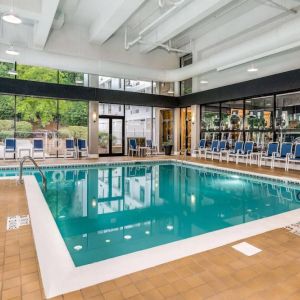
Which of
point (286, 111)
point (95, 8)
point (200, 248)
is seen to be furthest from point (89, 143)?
point (200, 248)

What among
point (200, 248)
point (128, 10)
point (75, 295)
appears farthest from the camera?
point (128, 10)

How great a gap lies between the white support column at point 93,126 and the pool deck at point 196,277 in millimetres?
9586

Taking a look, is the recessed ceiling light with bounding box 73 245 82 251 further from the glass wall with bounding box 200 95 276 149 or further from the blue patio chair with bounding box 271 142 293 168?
the glass wall with bounding box 200 95 276 149

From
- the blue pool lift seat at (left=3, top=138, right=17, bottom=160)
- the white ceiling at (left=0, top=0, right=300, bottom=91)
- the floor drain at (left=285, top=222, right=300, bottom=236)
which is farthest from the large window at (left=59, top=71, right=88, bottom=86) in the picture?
the floor drain at (left=285, top=222, right=300, bottom=236)

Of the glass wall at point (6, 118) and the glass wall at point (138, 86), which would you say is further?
the glass wall at point (138, 86)

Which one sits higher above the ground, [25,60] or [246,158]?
[25,60]

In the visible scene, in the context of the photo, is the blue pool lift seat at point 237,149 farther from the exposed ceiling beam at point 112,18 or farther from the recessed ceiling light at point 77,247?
the recessed ceiling light at point 77,247

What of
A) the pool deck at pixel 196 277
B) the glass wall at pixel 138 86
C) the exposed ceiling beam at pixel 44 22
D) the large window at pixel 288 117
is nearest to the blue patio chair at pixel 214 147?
the large window at pixel 288 117

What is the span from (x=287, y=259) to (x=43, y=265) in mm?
2342

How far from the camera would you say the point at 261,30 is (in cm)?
1019

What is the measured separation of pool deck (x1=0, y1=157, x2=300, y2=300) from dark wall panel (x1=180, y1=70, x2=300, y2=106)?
762cm

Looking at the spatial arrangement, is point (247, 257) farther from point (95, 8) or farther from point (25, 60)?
point (25, 60)

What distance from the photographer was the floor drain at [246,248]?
276 cm

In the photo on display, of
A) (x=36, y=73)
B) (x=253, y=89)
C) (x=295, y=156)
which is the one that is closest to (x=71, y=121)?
(x=36, y=73)
